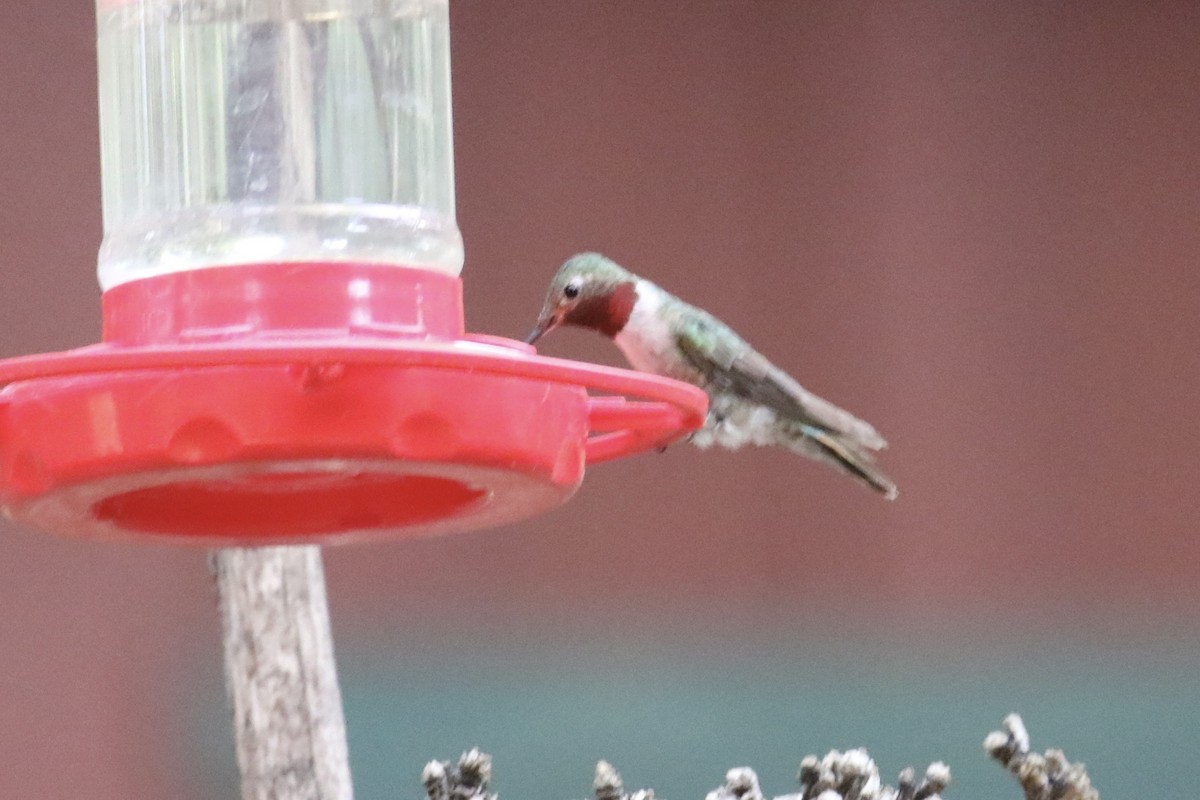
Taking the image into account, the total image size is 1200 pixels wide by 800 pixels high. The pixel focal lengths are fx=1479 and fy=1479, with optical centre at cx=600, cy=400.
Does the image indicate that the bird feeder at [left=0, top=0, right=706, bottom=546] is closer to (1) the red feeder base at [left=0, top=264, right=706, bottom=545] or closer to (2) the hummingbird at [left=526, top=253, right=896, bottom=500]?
(1) the red feeder base at [left=0, top=264, right=706, bottom=545]

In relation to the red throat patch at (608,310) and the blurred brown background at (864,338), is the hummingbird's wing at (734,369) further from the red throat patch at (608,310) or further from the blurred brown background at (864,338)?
the blurred brown background at (864,338)

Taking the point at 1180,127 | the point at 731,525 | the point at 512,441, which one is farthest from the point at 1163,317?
the point at 512,441

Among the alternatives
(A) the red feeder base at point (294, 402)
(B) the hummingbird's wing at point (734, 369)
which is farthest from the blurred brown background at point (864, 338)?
(A) the red feeder base at point (294, 402)

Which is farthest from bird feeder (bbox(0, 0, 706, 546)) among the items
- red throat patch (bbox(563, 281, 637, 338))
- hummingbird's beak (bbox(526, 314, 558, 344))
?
red throat patch (bbox(563, 281, 637, 338))

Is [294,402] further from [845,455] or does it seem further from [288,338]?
[845,455]

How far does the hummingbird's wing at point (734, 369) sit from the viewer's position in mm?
1935

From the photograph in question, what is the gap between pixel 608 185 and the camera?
7.97 ft

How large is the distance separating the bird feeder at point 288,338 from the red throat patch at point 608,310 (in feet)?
2.24

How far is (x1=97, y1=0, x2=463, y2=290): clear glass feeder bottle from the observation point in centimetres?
99

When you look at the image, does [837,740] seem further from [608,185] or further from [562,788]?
[608,185]

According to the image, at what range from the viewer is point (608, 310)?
76.9 inches

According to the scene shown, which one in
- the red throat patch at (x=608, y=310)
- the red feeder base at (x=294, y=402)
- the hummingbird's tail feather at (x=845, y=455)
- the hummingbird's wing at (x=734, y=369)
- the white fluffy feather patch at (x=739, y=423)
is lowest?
the red feeder base at (x=294, y=402)

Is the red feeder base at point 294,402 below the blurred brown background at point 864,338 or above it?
below

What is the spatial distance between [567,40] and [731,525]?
0.84 metres
